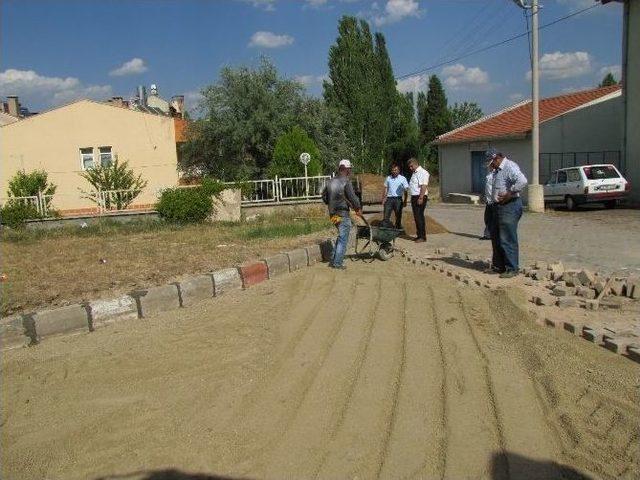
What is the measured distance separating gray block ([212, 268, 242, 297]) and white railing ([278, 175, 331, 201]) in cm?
1218

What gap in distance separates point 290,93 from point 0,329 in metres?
26.3

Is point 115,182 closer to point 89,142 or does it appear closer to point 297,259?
point 89,142

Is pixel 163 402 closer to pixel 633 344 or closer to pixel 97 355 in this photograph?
pixel 97 355

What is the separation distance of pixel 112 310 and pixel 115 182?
58.2ft

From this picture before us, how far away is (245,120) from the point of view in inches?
1159

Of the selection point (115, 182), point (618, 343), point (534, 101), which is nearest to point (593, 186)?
point (534, 101)

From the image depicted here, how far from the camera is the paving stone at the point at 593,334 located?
497 cm

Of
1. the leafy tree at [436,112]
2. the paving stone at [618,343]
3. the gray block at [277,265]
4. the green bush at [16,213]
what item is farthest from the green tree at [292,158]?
the leafy tree at [436,112]

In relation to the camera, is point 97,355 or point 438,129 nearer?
point 97,355

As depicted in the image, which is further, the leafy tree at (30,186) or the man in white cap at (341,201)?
the leafy tree at (30,186)

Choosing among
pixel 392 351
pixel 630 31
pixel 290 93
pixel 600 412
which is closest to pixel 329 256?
pixel 392 351

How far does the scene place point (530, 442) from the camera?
3.36 m

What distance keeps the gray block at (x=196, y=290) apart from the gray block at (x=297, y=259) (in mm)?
1808

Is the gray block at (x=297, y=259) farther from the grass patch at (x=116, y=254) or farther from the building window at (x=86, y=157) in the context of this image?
the building window at (x=86, y=157)
